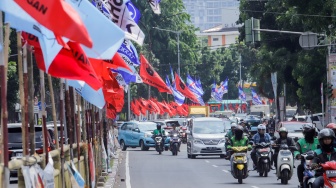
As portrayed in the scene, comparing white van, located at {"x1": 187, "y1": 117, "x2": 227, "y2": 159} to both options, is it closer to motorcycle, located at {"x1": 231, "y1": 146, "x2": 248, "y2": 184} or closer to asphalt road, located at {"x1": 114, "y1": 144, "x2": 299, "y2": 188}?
asphalt road, located at {"x1": 114, "y1": 144, "x2": 299, "y2": 188}

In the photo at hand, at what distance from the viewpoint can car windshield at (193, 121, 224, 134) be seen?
1747 inches

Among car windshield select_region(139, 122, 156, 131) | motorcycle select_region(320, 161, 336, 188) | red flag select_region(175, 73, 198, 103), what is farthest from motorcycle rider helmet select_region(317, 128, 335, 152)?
red flag select_region(175, 73, 198, 103)

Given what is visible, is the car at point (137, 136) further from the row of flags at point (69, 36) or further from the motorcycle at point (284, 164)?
the row of flags at point (69, 36)

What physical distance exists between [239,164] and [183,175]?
3.97 metres

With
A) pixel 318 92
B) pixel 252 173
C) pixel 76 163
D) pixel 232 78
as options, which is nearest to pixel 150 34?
pixel 318 92

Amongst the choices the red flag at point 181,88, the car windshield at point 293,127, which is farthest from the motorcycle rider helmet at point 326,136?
the red flag at point 181,88

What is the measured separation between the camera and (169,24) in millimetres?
100312

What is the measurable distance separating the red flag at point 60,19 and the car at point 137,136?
1843 inches

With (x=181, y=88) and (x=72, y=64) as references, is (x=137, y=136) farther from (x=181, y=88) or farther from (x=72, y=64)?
(x=72, y=64)

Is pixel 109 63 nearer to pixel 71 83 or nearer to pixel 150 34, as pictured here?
pixel 71 83

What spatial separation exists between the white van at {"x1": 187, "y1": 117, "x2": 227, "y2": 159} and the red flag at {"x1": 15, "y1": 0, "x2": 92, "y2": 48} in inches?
1389

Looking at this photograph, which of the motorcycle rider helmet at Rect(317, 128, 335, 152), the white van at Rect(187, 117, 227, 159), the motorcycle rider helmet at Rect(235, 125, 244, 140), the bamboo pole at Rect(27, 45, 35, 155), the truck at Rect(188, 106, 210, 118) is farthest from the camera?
the truck at Rect(188, 106, 210, 118)

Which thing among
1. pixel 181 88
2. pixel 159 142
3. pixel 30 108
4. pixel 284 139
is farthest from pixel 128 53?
pixel 181 88

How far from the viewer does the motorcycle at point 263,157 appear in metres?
29.8
